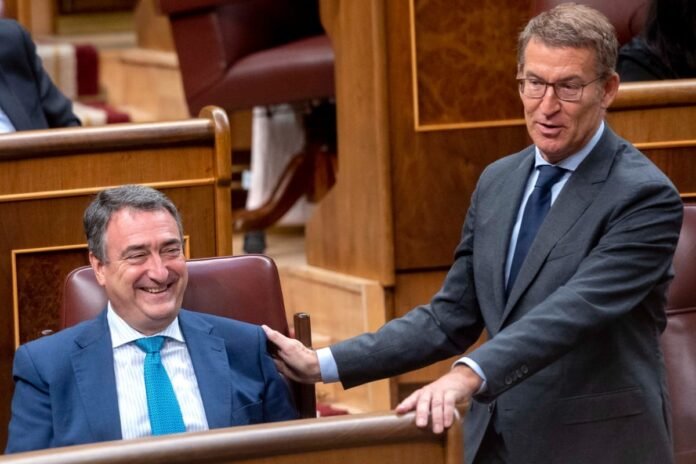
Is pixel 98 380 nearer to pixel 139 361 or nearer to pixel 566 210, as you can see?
pixel 139 361

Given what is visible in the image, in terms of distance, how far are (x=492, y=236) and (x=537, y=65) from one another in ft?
0.77

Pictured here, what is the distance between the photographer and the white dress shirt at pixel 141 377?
6.56ft

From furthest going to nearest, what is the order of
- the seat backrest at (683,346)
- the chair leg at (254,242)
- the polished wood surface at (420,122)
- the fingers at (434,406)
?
the chair leg at (254,242) → the polished wood surface at (420,122) → the seat backrest at (683,346) → the fingers at (434,406)

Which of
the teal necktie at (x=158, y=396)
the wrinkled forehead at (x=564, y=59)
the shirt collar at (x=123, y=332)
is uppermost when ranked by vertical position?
the wrinkled forehead at (x=564, y=59)

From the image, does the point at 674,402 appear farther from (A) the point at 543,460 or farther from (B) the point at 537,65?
(B) the point at 537,65

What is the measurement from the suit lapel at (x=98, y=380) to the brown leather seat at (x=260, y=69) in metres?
1.80

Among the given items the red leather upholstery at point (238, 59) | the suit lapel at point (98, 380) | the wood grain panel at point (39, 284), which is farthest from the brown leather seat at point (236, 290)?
the red leather upholstery at point (238, 59)

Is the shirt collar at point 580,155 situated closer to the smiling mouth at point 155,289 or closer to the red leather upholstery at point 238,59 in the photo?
the smiling mouth at point 155,289

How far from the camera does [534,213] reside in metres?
1.84

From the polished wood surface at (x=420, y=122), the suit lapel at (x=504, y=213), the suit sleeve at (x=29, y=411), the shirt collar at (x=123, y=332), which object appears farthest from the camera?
the polished wood surface at (x=420, y=122)

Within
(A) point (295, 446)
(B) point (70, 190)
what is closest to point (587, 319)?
(A) point (295, 446)

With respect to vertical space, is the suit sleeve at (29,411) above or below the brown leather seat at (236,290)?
below

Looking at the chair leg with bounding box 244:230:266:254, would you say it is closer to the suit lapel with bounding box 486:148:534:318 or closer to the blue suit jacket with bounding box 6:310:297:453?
the blue suit jacket with bounding box 6:310:297:453

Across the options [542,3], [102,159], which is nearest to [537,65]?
[102,159]
